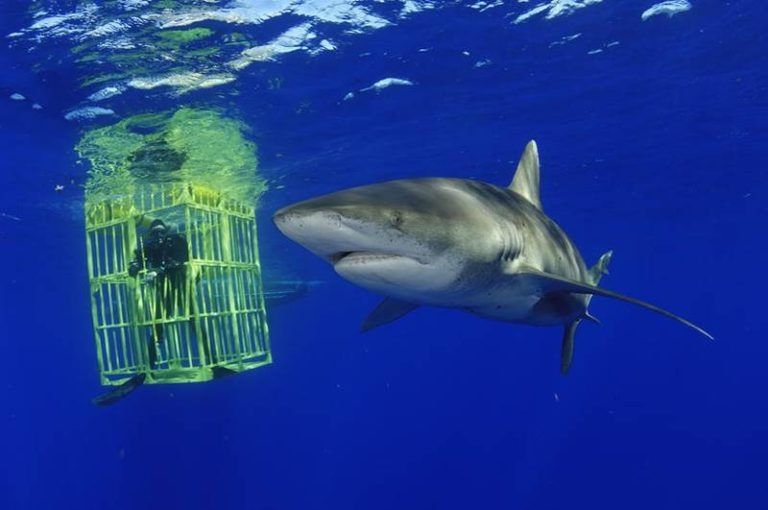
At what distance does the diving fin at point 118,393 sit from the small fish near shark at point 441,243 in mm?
5507

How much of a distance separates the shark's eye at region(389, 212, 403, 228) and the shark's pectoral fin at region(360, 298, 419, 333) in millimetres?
3062

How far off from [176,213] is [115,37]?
1124cm

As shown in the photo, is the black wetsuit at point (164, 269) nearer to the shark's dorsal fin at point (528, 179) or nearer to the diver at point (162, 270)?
the diver at point (162, 270)

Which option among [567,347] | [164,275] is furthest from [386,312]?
[164,275]

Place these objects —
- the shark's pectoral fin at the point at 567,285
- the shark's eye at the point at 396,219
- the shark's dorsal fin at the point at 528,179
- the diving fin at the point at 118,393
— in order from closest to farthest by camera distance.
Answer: the shark's eye at the point at 396,219, the shark's pectoral fin at the point at 567,285, the shark's dorsal fin at the point at 528,179, the diving fin at the point at 118,393

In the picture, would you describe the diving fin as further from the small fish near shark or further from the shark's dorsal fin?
the shark's dorsal fin

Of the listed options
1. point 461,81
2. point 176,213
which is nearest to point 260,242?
point 176,213

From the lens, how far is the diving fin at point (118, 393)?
26.9 ft

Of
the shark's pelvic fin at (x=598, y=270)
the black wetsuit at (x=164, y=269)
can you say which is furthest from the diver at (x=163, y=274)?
the shark's pelvic fin at (x=598, y=270)

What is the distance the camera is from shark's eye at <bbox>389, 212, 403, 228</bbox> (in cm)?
325

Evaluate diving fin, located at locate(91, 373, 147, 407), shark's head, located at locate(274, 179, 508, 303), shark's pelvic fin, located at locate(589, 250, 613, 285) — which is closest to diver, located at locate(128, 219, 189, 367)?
diving fin, located at locate(91, 373, 147, 407)

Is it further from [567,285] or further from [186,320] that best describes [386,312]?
[186,320]

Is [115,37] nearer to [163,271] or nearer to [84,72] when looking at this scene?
[84,72]

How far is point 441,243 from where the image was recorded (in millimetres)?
3594
